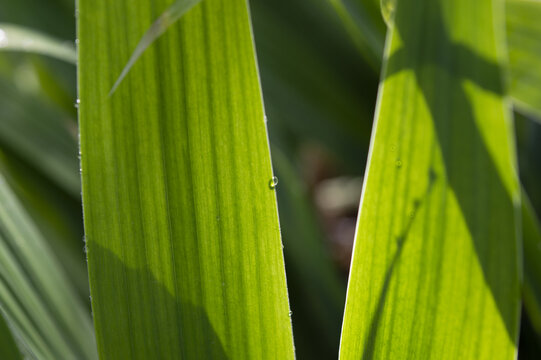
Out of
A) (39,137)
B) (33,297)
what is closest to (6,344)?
(33,297)

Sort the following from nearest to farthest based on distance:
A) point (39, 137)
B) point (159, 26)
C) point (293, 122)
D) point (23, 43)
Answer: point (159, 26) → point (23, 43) → point (39, 137) → point (293, 122)

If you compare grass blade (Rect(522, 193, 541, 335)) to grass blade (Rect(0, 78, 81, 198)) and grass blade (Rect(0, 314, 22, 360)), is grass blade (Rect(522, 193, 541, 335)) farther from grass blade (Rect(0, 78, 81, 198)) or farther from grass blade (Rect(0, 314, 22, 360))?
grass blade (Rect(0, 78, 81, 198))

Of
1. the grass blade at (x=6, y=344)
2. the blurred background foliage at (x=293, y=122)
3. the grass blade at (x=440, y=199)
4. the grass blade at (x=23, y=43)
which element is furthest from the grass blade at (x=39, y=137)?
the grass blade at (x=440, y=199)

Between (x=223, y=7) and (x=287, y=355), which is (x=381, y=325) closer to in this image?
(x=287, y=355)

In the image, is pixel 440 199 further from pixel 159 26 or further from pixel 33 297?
pixel 33 297

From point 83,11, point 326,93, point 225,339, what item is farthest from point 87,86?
point 326,93

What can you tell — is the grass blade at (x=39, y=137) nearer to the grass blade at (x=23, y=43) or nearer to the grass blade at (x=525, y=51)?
the grass blade at (x=23, y=43)
